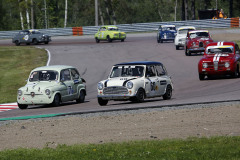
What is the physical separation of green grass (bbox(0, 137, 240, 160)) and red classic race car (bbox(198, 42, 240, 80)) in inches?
545

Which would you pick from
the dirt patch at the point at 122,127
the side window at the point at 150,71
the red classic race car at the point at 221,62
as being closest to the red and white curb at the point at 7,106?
the side window at the point at 150,71

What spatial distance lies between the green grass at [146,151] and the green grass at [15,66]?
1331cm

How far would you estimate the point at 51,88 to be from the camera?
18.1 m

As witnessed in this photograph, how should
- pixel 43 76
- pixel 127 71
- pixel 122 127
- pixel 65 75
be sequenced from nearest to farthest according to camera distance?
pixel 122 127, pixel 127 71, pixel 43 76, pixel 65 75

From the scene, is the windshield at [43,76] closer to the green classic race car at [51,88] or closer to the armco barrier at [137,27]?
the green classic race car at [51,88]

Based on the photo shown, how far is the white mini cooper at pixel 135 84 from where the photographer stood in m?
16.7

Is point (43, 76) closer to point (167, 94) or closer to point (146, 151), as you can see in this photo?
point (167, 94)

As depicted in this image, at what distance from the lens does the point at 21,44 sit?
52594mm

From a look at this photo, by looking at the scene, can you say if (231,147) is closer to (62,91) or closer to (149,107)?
(149,107)

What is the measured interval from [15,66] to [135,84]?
1805 centimetres

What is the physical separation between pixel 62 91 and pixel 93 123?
6.46m

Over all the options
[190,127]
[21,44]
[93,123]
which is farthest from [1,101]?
[21,44]

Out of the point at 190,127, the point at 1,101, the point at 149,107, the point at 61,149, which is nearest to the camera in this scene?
the point at 61,149

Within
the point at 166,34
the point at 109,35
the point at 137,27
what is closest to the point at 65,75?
the point at 166,34
